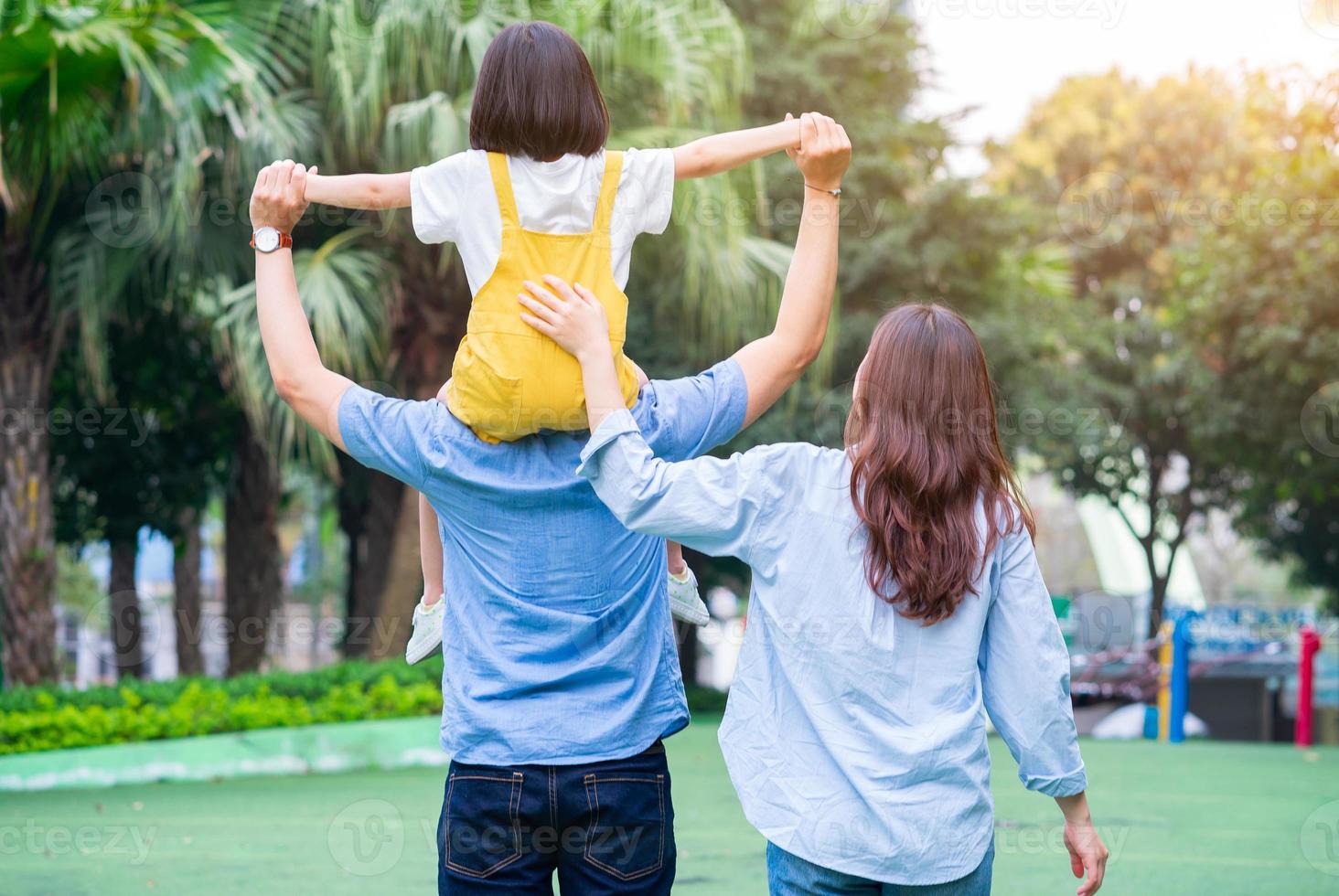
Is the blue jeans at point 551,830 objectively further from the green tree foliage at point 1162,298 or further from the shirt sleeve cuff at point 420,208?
the green tree foliage at point 1162,298

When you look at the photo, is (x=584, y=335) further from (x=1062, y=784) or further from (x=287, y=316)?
(x=1062, y=784)

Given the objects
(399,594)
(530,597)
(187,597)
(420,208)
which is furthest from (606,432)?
(187,597)

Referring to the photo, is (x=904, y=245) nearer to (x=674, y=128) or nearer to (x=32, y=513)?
(x=674, y=128)

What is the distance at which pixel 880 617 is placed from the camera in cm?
181

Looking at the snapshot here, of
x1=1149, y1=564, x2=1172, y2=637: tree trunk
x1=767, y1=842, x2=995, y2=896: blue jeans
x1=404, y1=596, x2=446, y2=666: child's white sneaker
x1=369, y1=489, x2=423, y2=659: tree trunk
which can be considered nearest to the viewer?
x1=767, y1=842, x2=995, y2=896: blue jeans

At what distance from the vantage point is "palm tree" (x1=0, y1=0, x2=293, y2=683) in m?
7.69

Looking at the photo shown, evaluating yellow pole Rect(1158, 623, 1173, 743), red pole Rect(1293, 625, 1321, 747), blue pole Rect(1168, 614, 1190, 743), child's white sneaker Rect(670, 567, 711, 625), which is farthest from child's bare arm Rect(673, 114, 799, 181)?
red pole Rect(1293, 625, 1321, 747)

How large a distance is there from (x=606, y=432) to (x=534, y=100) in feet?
1.53

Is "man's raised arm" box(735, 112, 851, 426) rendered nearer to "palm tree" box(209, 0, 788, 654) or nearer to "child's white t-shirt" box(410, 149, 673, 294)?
"child's white t-shirt" box(410, 149, 673, 294)

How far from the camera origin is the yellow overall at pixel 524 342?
1.74m

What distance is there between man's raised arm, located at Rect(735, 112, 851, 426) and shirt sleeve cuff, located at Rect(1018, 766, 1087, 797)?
0.66 meters

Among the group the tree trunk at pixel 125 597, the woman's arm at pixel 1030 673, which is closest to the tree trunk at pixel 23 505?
the tree trunk at pixel 125 597

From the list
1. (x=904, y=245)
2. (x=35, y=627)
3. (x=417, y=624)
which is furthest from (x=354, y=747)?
(x=904, y=245)

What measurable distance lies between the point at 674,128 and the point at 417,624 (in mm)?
8322
